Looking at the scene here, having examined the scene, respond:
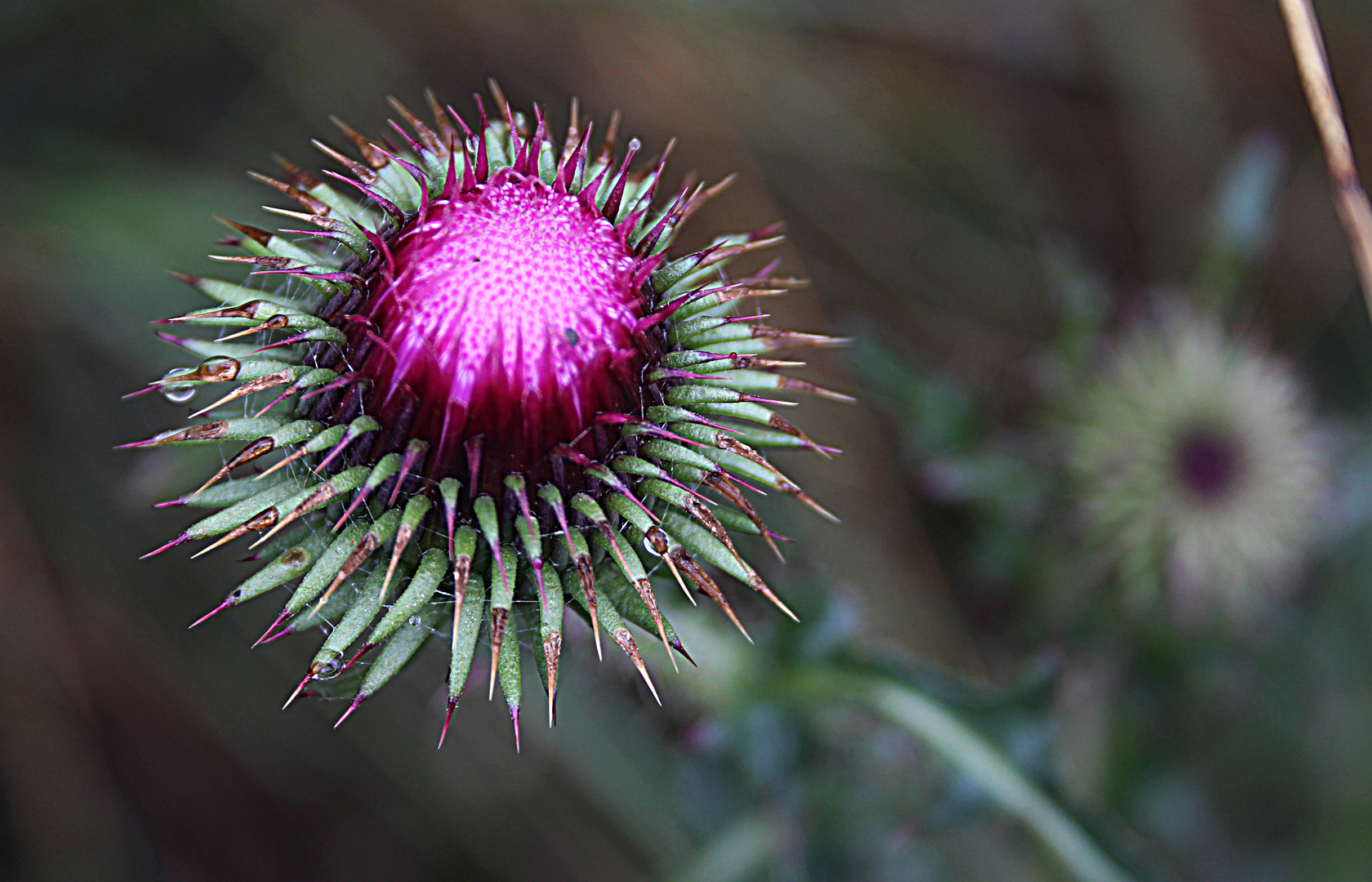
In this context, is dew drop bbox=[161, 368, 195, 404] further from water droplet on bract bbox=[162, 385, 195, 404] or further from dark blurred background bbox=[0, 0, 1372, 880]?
dark blurred background bbox=[0, 0, 1372, 880]

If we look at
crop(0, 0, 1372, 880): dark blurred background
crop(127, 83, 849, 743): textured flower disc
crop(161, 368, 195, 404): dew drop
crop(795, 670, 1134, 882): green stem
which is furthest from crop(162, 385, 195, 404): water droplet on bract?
crop(795, 670, 1134, 882): green stem

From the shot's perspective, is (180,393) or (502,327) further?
(180,393)

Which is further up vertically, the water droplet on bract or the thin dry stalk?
the thin dry stalk

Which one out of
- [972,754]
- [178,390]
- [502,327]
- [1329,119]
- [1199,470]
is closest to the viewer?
[502,327]

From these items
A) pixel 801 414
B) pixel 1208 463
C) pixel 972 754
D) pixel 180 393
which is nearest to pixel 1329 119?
pixel 1208 463

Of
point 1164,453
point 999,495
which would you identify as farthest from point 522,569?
point 1164,453

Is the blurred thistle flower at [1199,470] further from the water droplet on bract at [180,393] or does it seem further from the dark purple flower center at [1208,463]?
the water droplet on bract at [180,393]

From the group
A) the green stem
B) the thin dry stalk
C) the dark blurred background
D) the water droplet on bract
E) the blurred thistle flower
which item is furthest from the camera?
the dark blurred background

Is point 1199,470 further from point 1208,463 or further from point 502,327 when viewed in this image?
point 502,327
